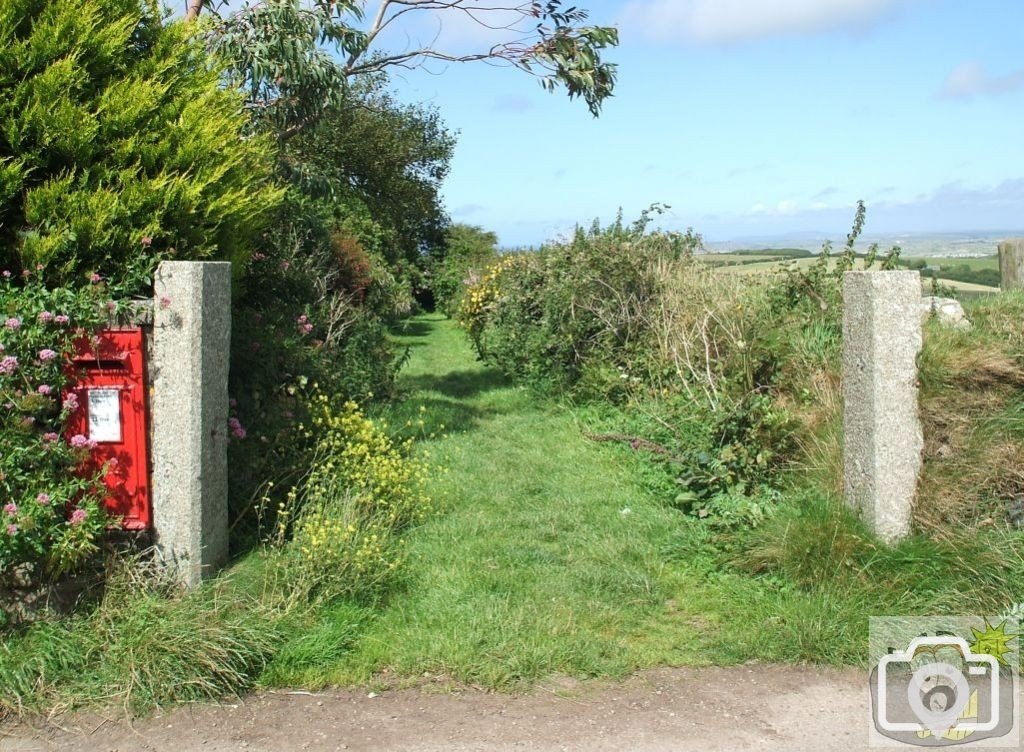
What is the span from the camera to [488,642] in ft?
15.5

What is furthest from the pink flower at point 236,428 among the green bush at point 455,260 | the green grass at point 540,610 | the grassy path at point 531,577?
the green bush at point 455,260

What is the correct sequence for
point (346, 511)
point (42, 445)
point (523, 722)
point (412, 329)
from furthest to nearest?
point (412, 329)
point (346, 511)
point (42, 445)
point (523, 722)

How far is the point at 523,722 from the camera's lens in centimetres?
413

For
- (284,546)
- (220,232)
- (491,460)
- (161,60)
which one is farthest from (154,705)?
(491,460)

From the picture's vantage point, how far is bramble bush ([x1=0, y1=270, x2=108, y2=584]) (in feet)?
14.6

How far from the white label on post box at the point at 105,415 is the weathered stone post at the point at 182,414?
0.18 meters

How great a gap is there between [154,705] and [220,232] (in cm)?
287

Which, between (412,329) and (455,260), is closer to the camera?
(412,329)

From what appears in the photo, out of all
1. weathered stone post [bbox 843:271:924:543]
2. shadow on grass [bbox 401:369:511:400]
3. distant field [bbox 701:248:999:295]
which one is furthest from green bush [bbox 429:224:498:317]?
weathered stone post [bbox 843:271:924:543]

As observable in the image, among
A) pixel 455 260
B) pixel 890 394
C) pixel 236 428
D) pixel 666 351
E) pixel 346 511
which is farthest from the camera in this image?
pixel 455 260

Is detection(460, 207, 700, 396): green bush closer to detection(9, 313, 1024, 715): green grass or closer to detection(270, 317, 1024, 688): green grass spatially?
detection(270, 317, 1024, 688): green grass

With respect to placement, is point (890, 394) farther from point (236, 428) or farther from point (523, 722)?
point (236, 428)

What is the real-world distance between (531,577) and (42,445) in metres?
2.75

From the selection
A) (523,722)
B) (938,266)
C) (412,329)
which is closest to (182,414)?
(523,722)
